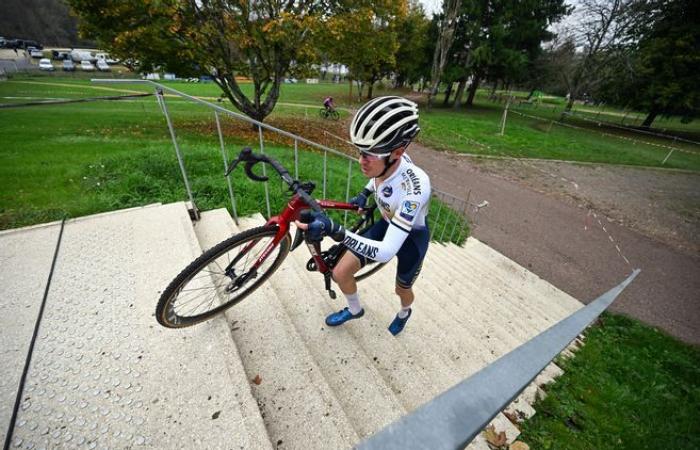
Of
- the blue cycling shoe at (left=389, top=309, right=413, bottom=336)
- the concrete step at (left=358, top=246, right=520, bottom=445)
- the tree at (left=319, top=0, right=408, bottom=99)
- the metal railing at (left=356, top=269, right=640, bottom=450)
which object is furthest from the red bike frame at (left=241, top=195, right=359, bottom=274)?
the tree at (left=319, top=0, right=408, bottom=99)

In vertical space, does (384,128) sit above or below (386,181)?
above

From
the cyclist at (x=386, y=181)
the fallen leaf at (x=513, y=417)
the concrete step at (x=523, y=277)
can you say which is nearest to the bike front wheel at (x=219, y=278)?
the cyclist at (x=386, y=181)

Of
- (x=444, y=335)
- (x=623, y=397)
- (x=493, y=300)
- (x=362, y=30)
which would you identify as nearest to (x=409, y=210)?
(x=444, y=335)

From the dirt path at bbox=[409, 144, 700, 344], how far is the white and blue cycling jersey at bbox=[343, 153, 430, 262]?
5.70 m

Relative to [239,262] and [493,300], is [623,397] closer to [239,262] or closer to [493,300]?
[493,300]

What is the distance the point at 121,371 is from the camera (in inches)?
68.6

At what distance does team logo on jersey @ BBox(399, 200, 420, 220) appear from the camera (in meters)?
2.01

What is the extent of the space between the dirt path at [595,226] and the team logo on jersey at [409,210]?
227 inches

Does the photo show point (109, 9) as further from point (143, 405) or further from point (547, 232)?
point (547, 232)

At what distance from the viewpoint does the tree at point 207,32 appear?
9.04 meters

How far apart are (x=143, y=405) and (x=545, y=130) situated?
27698 millimetres

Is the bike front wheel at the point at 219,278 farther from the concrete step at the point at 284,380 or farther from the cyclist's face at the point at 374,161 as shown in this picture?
the cyclist's face at the point at 374,161

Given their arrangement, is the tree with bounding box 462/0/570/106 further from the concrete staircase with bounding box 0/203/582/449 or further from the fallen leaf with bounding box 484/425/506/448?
the fallen leaf with bounding box 484/425/506/448

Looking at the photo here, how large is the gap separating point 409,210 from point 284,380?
144 cm
